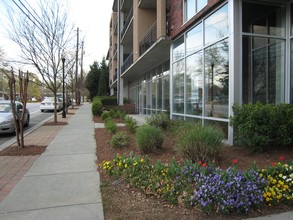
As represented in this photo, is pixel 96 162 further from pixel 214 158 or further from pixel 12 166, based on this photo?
pixel 214 158

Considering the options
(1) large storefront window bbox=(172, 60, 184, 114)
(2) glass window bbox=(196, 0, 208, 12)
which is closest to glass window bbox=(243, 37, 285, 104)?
(2) glass window bbox=(196, 0, 208, 12)

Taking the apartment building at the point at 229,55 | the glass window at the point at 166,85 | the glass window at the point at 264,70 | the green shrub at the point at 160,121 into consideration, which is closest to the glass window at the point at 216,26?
the apartment building at the point at 229,55

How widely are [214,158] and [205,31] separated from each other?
5199 millimetres

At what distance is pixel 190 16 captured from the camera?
10.8 metres

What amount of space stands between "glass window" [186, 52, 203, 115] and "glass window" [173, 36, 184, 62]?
0.83 m

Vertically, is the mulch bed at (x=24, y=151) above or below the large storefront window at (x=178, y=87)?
below

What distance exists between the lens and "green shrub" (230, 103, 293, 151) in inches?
243

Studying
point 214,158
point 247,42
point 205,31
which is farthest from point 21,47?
point 214,158

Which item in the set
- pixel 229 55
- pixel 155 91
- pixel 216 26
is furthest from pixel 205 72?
pixel 155 91

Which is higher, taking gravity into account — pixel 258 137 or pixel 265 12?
pixel 265 12

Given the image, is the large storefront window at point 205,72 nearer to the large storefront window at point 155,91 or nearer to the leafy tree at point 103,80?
the large storefront window at point 155,91

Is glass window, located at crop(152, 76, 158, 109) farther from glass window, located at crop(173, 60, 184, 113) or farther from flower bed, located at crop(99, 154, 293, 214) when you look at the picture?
flower bed, located at crop(99, 154, 293, 214)

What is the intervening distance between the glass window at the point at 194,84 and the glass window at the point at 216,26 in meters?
0.86

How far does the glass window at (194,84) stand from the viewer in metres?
9.91
